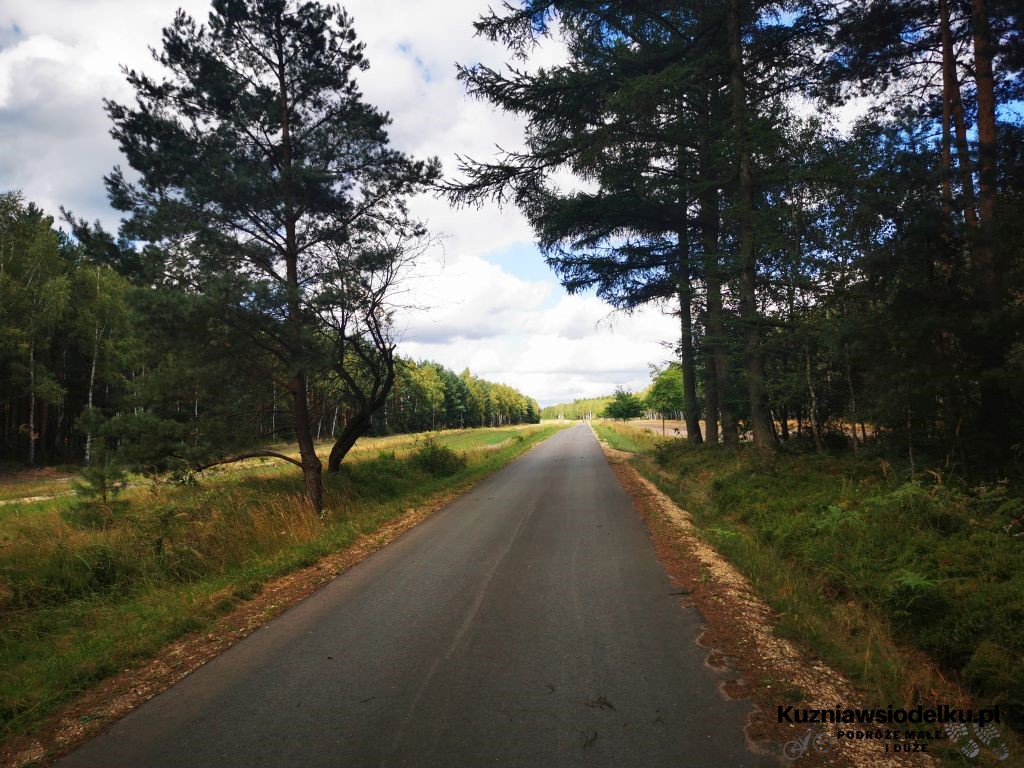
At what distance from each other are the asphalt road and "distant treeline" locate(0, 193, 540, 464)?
18.2 ft

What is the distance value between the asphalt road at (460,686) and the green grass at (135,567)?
1080mm

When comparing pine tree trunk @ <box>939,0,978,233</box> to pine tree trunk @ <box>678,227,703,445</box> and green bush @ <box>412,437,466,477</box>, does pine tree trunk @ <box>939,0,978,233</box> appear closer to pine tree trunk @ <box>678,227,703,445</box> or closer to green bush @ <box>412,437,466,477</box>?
pine tree trunk @ <box>678,227,703,445</box>

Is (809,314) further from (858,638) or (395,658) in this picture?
(395,658)

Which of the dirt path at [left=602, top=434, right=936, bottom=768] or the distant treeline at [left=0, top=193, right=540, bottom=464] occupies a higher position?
the distant treeline at [left=0, top=193, right=540, bottom=464]

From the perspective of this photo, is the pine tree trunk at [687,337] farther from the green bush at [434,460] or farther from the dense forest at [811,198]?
the green bush at [434,460]

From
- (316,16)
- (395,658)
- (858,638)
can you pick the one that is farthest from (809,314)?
(316,16)

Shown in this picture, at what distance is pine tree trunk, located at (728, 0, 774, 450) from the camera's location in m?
11.3

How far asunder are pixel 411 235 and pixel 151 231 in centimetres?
523

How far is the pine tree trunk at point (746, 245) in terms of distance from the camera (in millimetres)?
11344

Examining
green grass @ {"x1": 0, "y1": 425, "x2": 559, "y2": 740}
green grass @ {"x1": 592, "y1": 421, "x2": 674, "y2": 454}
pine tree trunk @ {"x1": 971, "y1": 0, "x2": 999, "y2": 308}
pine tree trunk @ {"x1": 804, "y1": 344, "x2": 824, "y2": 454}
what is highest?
pine tree trunk @ {"x1": 971, "y1": 0, "x2": 999, "y2": 308}

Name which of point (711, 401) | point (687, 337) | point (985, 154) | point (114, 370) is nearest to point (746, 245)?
point (985, 154)

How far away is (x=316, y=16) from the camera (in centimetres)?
1067

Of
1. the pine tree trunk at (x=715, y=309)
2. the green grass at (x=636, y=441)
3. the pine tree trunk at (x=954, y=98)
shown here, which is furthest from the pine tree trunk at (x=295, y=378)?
the green grass at (x=636, y=441)

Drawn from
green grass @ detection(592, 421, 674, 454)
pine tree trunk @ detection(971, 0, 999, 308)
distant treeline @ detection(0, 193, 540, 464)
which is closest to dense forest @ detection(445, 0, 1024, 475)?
pine tree trunk @ detection(971, 0, 999, 308)
